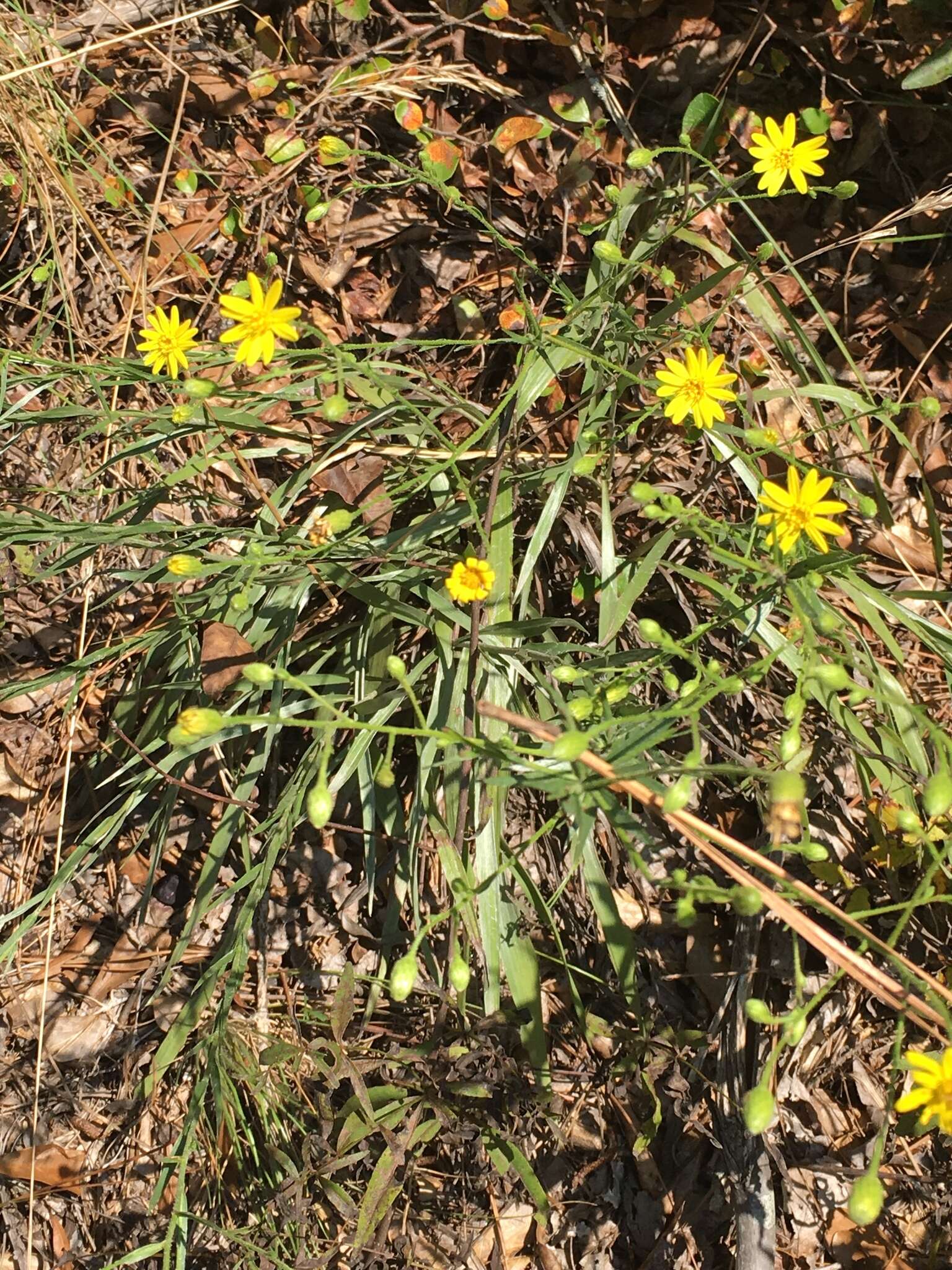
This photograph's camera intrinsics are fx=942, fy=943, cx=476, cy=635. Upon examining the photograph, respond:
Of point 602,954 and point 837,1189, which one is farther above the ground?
point 602,954

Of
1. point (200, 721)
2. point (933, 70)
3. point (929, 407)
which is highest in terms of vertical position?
point (933, 70)

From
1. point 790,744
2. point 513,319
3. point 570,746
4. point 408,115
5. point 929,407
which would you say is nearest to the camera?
point 570,746

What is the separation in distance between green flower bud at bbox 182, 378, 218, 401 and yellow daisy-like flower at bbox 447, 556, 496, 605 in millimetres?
604

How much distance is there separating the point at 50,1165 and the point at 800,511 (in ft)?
8.71

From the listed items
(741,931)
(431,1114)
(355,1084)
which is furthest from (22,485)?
(741,931)

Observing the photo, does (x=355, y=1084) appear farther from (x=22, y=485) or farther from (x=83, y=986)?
(x=22, y=485)

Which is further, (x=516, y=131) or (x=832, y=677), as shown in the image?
(x=516, y=131)

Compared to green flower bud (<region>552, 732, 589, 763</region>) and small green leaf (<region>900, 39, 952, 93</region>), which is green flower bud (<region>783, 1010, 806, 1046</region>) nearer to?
green flower bud (<region>552, 732, 589, 763</region>)

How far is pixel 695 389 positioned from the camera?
6.81 ft

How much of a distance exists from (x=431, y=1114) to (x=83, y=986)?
1105 mm

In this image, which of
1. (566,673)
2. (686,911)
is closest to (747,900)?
(686,911)

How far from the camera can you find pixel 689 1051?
246 cm

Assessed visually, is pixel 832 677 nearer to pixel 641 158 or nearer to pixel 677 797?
pixel 677 797

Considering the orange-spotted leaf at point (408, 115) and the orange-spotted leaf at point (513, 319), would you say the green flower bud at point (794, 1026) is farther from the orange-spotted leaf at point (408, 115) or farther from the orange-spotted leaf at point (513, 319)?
the orange-spotted leaf at point (408, 115)
